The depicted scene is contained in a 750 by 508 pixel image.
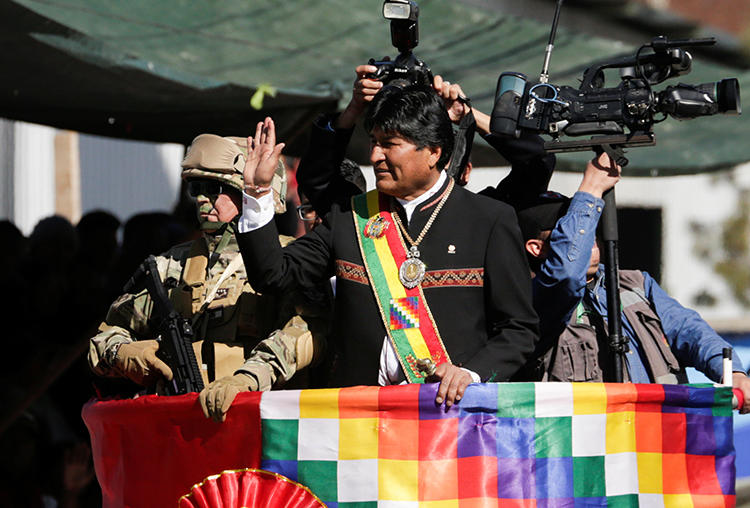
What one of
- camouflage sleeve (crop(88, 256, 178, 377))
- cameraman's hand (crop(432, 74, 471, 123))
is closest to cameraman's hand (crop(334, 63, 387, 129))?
cameraman's hand (crop(432, 74, 471, 123))

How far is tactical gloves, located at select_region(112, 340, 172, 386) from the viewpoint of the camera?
4.12m

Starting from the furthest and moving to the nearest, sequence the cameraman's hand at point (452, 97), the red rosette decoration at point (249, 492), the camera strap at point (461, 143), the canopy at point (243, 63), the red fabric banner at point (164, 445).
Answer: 1. the canopy at point (243, 63)
2. the camera strap at point (461, 143)
3. the cameraman's hand at point (452, 97)
4. the red fabric banner at point (164, 445)
5. the red rosette decoration at point (249, 492)

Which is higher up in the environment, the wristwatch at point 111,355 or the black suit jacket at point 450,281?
the black suit jacket at point 450,281

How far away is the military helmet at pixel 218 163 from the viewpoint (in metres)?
4.35

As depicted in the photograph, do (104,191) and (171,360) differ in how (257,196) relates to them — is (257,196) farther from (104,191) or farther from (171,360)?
(104,191)

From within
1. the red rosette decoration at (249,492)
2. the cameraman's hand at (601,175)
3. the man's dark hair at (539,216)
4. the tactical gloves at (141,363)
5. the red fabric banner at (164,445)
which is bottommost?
the red rosette decoration at (249,492)

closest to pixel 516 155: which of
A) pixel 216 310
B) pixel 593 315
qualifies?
pixel 593 315

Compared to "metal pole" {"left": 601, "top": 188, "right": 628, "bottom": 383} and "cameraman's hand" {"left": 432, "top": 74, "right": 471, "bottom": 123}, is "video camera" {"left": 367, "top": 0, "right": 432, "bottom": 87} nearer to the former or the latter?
"cameraman's hand" {"left": 432, "top": 74, "right": 471, "bottom": 123}

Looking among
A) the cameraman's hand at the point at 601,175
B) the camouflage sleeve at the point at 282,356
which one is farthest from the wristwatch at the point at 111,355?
the cameraman's hand at the point at 601,175

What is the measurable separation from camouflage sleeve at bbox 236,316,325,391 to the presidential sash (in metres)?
0.34

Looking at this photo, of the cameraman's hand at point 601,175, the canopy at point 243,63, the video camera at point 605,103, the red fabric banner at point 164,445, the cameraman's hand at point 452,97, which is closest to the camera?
the red fabric banner at point 164,445

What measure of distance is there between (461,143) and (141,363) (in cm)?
139

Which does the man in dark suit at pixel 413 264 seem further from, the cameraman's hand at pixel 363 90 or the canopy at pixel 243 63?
the canopy at pixel 243 63

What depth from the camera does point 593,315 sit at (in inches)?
176
